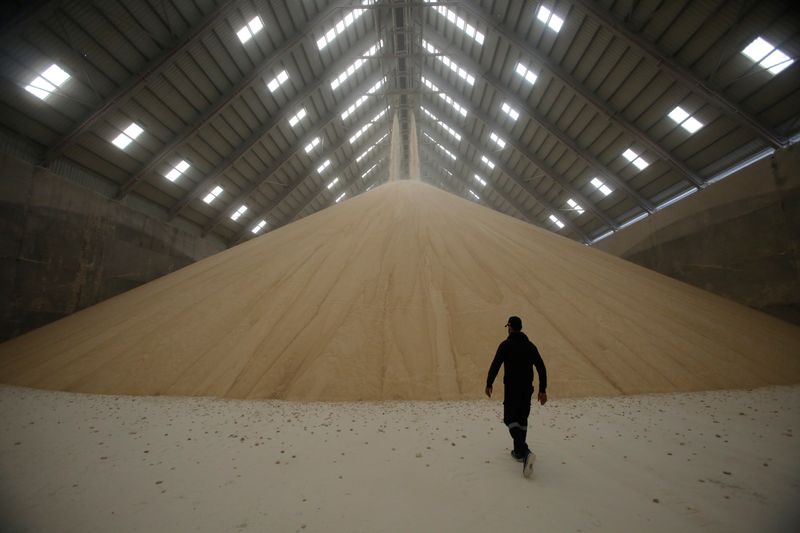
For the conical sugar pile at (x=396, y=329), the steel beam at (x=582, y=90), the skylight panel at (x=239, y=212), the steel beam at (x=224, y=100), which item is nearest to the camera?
the conical sugar pile at (x=396, y=329)

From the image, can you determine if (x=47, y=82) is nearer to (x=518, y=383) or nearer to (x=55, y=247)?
(x=55, y=247)

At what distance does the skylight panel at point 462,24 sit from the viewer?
1060 cm

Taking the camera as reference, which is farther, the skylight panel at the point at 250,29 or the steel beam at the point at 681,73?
the skylight panel at the point at 250,29

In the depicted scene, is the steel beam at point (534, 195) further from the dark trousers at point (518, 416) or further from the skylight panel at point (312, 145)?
the dark trousers at point (518, 416)

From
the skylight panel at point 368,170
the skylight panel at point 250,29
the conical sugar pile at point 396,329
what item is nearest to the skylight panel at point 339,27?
the skylight panel at point 250,29

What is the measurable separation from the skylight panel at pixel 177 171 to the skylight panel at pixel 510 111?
983 cm

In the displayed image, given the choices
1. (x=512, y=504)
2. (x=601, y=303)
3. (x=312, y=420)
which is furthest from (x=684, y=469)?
(x=601, y=303)

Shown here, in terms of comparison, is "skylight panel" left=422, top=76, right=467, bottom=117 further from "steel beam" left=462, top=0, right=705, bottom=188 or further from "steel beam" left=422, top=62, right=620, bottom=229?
"steel beam" left=462, top=0, right=705, bottom=188

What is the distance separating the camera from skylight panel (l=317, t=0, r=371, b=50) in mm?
10578

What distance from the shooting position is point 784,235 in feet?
20.2

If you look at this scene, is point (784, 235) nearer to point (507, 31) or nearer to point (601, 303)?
point (601, 303)

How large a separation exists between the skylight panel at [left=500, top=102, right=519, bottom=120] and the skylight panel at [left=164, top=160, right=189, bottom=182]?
983 cm

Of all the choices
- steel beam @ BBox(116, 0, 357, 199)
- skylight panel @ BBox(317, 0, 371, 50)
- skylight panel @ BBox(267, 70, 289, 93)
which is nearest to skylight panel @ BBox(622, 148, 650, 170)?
steel beam @ BBox(116, 0, 357, 199)

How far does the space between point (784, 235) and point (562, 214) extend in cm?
756
